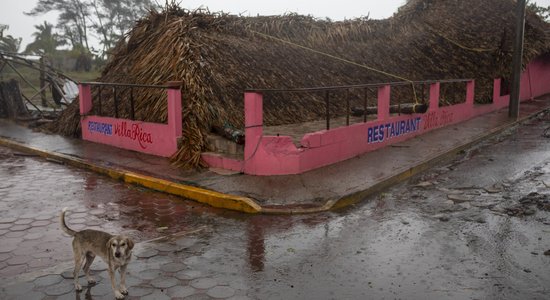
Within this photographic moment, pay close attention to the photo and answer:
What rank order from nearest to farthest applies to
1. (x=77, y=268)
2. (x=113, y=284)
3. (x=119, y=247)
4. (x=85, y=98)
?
(x=119, y=247), (x=113, y=284), (x=77, y=268), (x=85, y=98)

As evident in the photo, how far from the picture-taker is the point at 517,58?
14734mm

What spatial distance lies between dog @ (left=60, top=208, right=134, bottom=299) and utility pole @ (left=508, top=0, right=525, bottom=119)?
556 inches

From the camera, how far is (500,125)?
13867 mm

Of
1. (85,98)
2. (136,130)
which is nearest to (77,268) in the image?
(136,130)

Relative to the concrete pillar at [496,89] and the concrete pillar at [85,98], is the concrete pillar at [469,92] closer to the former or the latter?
the concrete pillar at [496,89]

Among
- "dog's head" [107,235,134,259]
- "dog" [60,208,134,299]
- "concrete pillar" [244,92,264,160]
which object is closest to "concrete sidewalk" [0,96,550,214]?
"concrete pillar" [244,92,264,160]

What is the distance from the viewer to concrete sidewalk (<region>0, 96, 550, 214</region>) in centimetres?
679

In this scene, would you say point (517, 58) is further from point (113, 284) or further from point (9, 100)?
point (9, 100)

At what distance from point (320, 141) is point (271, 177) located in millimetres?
1207

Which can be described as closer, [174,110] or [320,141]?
[320,141]

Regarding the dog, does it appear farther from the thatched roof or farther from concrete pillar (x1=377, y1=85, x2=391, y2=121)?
concrete pillar (x1=377, y1=85, x2=391, y2=121)

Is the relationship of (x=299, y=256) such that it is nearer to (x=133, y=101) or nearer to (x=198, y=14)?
(x=133, y=101)

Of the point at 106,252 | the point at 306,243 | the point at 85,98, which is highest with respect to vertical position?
the point at 85,98

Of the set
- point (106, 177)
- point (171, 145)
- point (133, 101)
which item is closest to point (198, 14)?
point (133, 101)
